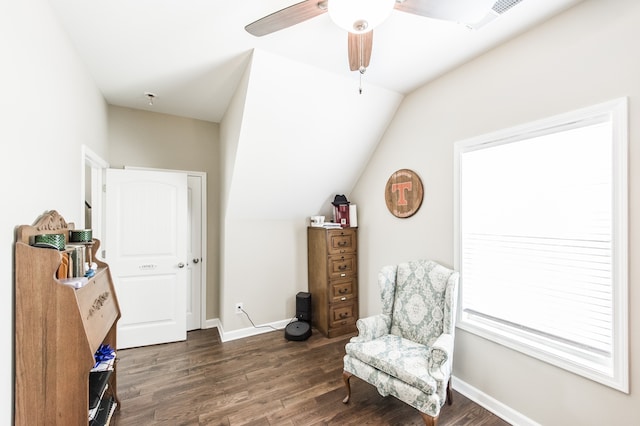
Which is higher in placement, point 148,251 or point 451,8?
point 451,8

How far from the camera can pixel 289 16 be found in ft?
3.86

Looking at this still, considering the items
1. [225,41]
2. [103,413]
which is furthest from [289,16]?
[103,413]

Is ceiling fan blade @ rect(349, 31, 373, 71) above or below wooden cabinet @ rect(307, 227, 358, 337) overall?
above

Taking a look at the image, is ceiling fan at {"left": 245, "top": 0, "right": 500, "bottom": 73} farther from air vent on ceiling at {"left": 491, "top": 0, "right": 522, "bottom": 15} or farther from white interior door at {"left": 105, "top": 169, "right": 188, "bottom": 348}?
white interior door at {"left": 105, "top": 169, "right": 188, "bottom": 348}

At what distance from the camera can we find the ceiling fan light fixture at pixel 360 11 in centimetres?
105

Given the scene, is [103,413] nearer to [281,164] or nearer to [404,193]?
[281,164]

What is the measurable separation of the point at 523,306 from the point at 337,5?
2.14m

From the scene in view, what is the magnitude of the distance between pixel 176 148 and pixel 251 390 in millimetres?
2793

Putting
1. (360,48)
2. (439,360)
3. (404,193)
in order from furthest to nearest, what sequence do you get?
1. (404,193)
2. (439,360)
3. (360,48)

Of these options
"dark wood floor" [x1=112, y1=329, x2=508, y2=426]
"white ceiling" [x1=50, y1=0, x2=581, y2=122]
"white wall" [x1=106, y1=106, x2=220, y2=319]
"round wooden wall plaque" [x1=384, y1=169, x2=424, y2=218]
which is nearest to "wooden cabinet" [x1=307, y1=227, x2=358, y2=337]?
"dark wood floor" [x1=112, y1=329, x2=508, y2=426]

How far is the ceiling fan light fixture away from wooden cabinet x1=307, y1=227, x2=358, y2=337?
2.22 metres

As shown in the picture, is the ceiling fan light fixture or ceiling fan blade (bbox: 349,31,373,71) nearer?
the ceiling fan light fixture

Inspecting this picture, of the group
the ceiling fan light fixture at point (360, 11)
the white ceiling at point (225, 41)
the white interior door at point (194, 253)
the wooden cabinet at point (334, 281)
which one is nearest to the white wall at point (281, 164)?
the white ceiling at point (225, 41)

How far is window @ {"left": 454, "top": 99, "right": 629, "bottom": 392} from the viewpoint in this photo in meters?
1.41
